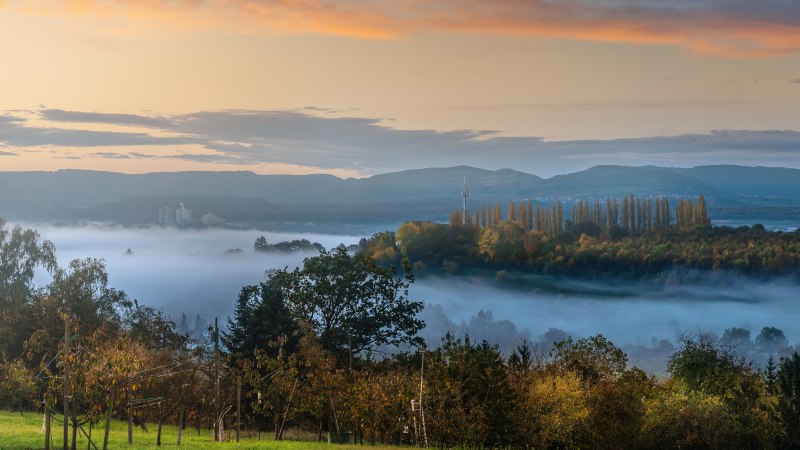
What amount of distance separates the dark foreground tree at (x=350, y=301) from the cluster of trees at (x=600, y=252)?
10669 centimetres

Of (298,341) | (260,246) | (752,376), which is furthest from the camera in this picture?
(260,246)

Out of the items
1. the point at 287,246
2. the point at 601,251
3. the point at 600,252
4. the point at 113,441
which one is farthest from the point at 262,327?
the point at 601,251

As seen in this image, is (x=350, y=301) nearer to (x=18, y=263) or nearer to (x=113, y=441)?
(x=18, y=263)

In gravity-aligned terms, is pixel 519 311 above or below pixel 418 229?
below

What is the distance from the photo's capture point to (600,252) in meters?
184

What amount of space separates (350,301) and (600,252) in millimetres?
126732

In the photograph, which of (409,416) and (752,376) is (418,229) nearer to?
(752,376)

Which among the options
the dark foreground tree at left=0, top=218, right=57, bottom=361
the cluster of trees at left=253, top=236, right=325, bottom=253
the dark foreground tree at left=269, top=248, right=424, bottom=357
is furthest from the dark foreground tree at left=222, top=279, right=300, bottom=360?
the cluster of trees at left=253, top=236, right=325, bottom=253

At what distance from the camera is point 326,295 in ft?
210

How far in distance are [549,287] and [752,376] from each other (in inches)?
4970

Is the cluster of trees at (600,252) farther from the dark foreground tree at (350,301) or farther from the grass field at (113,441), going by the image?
the grass field at (113,441)

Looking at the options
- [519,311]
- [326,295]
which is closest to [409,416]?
[326,295]

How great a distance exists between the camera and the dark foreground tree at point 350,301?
207 feet

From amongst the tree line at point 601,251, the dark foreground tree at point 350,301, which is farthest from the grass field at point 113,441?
the tree line at point 601,251
